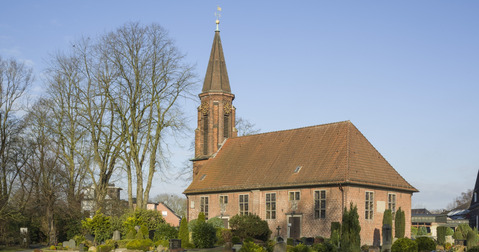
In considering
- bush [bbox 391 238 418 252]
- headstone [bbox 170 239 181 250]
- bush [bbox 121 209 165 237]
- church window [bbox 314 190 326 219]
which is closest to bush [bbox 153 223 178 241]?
bush [bbox 121 209 165 237]

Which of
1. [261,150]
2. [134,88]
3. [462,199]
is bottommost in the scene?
[462,199]

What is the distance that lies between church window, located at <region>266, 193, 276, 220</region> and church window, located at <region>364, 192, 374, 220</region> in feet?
22.3

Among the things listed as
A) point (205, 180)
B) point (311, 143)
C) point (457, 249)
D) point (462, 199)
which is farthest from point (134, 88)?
point (462, 199)

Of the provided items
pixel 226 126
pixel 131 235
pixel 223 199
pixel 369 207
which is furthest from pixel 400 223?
pixel 226 126

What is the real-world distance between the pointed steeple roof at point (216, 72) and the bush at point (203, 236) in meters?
17.8

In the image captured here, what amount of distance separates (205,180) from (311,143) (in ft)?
34.5

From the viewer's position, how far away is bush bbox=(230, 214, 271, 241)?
35438mm

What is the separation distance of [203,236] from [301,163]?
9672mm

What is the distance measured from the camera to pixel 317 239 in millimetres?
35906

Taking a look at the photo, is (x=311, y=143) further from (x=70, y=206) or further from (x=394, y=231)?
(x=70, y=206)

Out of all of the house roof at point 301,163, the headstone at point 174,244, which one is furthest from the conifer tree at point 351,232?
the house roof at point 301,163

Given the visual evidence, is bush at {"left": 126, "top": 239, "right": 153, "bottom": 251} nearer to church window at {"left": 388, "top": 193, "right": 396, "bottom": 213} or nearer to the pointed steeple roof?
church window at {"left": 388, "top": 193, "right": 396, "bottom": 213}

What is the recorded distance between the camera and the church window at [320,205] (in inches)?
1542

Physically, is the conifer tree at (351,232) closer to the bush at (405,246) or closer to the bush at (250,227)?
the bush at (405,246)
